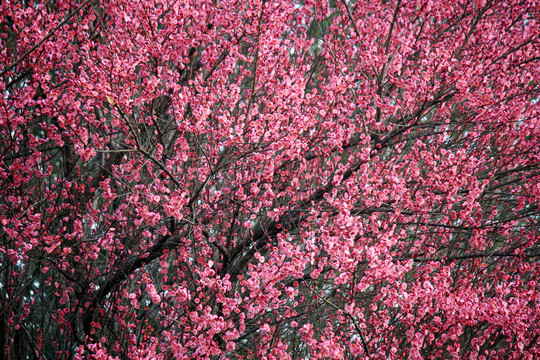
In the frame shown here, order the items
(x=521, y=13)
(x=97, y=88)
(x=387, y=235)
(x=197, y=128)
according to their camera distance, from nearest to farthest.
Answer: (x=97, y=88) → (x=197, y=128) → (x=387, y=235) → (x=521, y=13)

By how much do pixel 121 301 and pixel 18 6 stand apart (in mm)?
3856

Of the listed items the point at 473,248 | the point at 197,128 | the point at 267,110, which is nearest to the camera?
the point at 197,128

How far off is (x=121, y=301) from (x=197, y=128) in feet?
10.0

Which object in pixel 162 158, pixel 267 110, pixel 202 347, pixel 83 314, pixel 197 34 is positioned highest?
pixel 197 34

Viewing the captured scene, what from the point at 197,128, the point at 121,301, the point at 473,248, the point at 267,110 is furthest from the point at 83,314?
the point at 473,248

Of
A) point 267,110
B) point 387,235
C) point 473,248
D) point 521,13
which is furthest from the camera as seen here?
point 473,248

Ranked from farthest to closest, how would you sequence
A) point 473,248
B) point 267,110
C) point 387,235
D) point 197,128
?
point 473,248 < point 267,110 < point 387,235 < point 197,128

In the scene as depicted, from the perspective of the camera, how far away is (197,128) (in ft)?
14.4

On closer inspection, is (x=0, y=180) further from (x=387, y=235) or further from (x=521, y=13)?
(x=521, y=13)

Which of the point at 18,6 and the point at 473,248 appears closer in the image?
the point at 18,6

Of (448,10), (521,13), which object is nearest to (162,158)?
(448,10)

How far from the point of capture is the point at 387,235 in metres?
4.94

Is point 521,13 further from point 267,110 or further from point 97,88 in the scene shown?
point 97,88

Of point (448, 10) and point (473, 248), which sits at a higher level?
point (448, 10)
